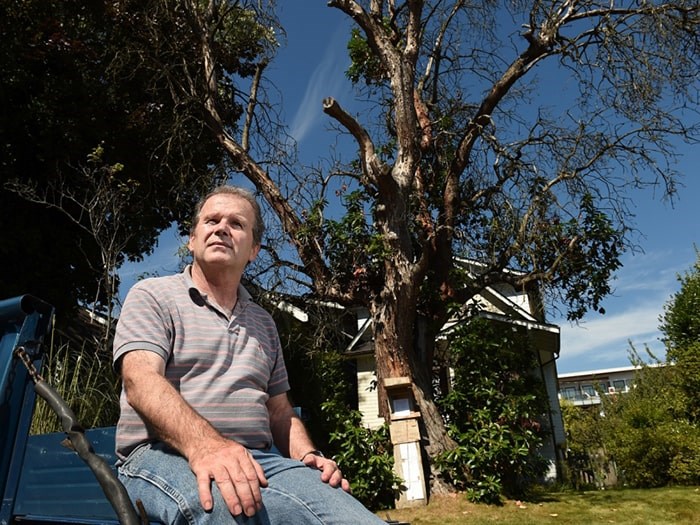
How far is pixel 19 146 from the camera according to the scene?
1130cm

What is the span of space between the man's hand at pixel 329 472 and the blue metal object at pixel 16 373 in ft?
2.61

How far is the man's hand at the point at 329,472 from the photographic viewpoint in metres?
1.50

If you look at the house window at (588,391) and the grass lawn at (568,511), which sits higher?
the house window at (588,391)

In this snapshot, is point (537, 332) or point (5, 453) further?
point (537, 332)

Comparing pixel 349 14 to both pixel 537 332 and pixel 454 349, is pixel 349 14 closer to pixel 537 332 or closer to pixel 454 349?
pixel 454 349

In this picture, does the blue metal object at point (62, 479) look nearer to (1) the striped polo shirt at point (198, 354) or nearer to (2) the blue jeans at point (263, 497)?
(1) the striped polo shirt at point (198, 354)

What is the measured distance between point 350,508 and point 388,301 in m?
7.24

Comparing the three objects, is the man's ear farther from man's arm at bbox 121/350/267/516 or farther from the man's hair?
man's arm at bbox 121/350/267/516

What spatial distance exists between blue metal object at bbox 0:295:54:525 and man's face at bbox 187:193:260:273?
486mm

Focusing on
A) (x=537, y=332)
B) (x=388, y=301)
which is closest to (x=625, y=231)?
(x=388, y=301)

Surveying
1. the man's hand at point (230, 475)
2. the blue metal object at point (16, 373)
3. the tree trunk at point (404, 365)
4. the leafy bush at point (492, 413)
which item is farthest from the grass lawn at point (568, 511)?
the man's hand at point (230, 475)

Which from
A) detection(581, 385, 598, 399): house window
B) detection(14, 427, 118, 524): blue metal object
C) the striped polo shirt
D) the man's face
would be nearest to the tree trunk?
detection(14, 427, 118, 524): blue metal object

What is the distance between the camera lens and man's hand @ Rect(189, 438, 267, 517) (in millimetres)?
1244

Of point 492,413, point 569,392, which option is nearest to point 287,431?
point 492,413
